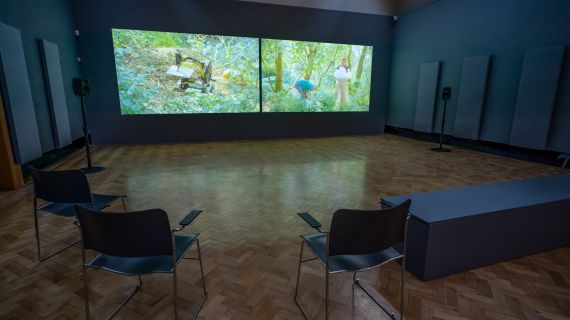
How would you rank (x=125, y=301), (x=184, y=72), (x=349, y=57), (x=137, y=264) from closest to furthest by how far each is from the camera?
(x=137, y=264)
(x=125, y=301)
(x=184, y=72)
(x=349, y=57)

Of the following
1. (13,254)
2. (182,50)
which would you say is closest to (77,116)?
(182,50)

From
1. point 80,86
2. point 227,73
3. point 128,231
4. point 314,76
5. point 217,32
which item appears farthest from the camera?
point 314,76

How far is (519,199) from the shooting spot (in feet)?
7.77

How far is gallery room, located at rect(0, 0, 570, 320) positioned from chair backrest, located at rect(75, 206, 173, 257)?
0.03 feet

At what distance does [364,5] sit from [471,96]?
4.06 m

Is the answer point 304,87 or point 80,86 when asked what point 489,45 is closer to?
point 304,87

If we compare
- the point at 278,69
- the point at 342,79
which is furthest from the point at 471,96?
the point at 278,69

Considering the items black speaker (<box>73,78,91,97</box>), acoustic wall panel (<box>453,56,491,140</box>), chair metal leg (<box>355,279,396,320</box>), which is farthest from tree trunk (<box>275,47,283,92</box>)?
chair metal leg (<box>355,279,396,320</box>)

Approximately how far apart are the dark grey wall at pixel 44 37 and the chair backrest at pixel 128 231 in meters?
4.56

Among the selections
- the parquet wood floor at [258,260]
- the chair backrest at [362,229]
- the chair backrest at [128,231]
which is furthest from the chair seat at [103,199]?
the chair backrest at [362,229]

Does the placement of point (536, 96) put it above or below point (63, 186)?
above

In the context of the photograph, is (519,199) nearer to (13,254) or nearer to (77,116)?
(13,254)

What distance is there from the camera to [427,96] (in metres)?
8.10

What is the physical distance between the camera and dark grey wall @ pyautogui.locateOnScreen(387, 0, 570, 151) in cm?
545
